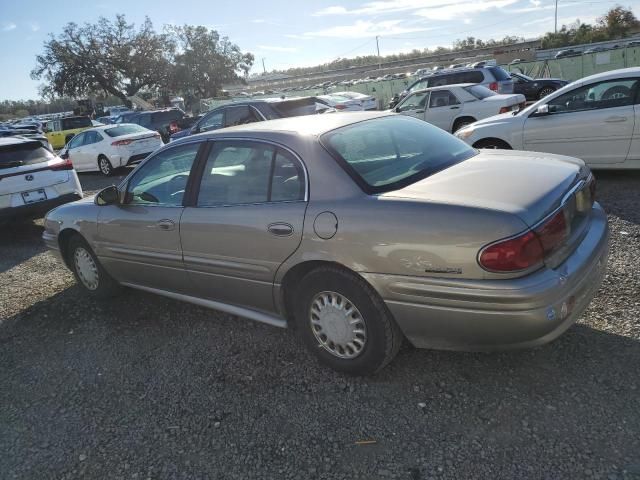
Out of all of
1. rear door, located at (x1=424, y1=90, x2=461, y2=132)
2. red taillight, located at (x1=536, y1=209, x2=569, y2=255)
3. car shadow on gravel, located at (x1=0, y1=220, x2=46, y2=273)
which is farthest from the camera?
rear door, located at (x1=424, y1=90, x2=461, y2=132)

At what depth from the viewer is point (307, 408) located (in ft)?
9.53

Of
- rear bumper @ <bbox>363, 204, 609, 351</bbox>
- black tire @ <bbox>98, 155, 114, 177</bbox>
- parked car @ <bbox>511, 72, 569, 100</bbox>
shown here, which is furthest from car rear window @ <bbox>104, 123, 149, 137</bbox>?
parked car @ <bbox>511, 72, 569, 100</bbox>

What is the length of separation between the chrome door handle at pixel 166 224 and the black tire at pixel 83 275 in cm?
116

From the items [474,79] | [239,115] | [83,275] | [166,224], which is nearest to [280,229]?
[166,224]

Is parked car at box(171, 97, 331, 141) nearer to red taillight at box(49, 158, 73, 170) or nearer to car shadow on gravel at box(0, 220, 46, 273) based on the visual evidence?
red taillight at box(49, 158, 73, 170)

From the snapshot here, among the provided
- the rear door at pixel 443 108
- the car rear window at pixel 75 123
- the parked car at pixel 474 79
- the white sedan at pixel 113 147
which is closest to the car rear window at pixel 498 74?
the parked car at pixel 474 79

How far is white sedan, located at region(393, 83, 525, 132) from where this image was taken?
11.2 metres

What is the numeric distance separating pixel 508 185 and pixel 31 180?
23.9 feet

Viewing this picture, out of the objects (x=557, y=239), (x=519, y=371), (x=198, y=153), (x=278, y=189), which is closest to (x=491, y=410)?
(x=519, y=371)

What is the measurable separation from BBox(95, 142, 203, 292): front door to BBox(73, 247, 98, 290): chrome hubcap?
409 mm

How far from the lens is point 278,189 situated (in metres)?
3.16

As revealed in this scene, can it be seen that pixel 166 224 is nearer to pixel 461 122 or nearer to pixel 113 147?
pixel 461 122

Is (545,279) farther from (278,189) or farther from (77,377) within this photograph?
(77,377)

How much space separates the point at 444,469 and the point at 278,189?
183 centimetres
